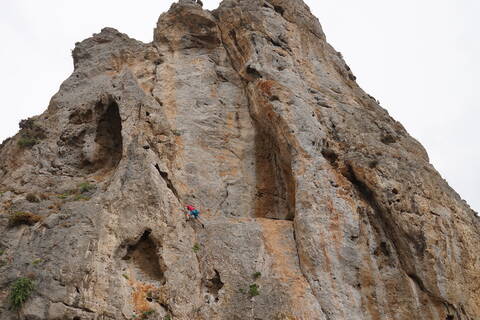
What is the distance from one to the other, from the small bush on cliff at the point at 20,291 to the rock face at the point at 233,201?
0.63ft

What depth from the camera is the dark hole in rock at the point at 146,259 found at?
15.6 meters

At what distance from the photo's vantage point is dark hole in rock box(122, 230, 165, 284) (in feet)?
51.3

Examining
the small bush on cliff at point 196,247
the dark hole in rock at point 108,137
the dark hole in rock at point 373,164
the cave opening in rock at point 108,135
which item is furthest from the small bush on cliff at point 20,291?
the dark hole in rock at point 373,164

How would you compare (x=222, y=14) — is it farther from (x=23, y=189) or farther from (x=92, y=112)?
(x=23, y=189)

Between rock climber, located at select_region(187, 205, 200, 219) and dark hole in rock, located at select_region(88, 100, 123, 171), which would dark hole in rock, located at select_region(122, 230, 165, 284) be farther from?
dark hole in rock, located at select_region(88, 100, 123, 171)

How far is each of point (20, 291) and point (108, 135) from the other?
32.7 ft

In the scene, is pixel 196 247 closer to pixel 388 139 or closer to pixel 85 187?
pixel 85 187

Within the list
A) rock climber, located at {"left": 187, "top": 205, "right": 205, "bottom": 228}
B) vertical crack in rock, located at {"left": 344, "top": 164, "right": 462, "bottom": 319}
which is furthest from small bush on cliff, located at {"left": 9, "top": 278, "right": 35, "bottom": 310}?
vertical crack in rock, located at {"left": 344, "top": 164, "right": 462, "bottom": 319}

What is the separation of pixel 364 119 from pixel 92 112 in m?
12.3

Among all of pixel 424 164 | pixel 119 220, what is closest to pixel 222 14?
pixel 424 164

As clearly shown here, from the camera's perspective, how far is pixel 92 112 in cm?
2236

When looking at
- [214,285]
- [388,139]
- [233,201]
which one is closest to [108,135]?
[233,201]

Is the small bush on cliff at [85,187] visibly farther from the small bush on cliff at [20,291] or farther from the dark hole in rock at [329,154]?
the dark hole in rock at [329,154]

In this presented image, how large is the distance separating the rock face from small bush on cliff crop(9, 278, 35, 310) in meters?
0.19
